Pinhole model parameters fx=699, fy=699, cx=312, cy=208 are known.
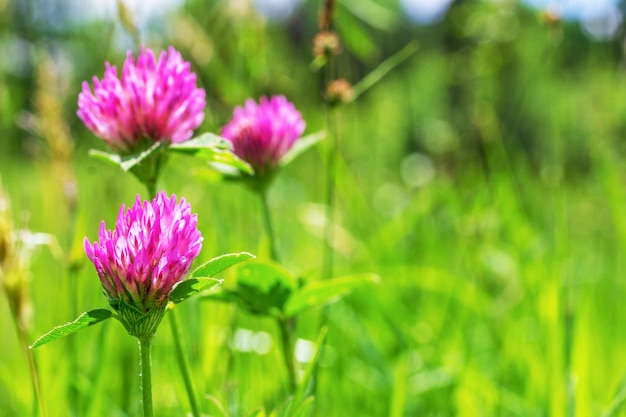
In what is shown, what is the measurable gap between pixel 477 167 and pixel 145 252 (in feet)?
8.78

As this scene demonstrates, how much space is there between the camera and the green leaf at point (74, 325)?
0.52m

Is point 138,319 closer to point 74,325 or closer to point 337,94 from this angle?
point 74,325

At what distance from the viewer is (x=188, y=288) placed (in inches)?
21.9

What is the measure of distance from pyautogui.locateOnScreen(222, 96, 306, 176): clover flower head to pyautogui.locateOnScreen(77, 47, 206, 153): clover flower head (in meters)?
0.17

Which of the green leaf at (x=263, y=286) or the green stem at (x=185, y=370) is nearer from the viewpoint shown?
the green stem at (x=185, y=370)

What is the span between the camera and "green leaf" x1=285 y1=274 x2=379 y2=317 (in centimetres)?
79

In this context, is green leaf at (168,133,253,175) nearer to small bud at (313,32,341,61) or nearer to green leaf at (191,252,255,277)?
green leaf at (191,252,255,277)

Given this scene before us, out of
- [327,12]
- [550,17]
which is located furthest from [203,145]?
[550,17]

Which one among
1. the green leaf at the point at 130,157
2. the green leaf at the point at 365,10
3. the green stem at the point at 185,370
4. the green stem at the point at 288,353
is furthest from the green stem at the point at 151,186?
the green leaf at the point at 365,10

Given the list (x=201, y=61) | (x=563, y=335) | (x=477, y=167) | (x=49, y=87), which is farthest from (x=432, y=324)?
(x=477, y=167)

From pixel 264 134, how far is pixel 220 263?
1.17 feet

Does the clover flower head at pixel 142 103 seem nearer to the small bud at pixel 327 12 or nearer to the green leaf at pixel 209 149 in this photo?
the green leaf at pixel 209 149

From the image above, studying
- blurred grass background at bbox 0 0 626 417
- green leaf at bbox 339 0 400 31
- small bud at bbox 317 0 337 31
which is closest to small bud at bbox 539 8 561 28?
blurred grass background at bbox 0 0 626 417

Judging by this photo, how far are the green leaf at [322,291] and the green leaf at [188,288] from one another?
26 centimetres
